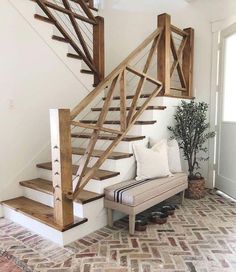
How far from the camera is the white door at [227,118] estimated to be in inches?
136

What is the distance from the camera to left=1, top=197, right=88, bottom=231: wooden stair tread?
233cm

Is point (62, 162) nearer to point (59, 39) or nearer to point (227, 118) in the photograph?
point (59, 39)

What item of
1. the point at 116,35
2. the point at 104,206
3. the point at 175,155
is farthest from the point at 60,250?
the point at 116,35

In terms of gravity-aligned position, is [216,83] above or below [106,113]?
above

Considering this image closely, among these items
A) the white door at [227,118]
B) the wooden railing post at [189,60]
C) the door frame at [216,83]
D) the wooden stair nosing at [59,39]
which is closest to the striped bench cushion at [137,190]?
the white door at [227,118]

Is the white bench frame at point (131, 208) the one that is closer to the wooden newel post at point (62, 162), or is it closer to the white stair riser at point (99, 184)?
the white stair riser at point (99, 184)

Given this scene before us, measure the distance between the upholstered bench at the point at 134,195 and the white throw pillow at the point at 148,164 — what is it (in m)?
0.08

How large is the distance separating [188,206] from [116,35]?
11.1 ft

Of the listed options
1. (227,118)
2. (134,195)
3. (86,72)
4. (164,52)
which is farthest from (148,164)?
(86,72)

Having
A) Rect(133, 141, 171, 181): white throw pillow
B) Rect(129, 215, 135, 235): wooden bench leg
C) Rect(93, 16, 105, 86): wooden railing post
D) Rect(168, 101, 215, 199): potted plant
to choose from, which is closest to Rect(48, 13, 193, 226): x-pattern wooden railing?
Rect(133, 141, 171, 181): white throw pillow

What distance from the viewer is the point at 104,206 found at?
2621mm

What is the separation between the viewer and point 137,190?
2543 mm

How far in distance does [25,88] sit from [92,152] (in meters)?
1.29

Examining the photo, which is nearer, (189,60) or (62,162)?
(62,162)
